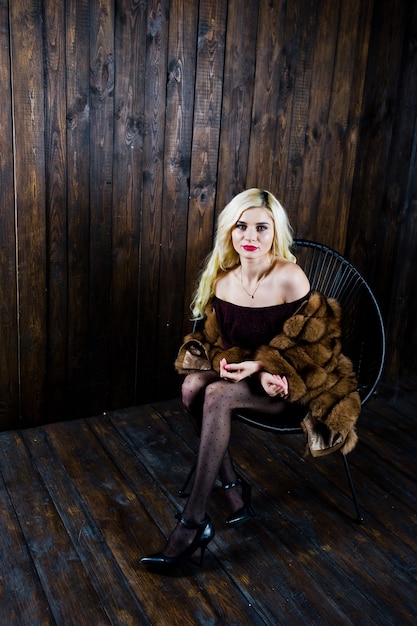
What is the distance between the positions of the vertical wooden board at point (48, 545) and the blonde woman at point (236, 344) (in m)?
0.22

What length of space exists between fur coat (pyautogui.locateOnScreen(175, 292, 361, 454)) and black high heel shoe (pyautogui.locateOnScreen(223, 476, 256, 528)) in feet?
1.28

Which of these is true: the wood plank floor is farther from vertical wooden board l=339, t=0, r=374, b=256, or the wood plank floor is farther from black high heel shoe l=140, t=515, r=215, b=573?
vertical wooden board l=339, t=0, r=374, b=256

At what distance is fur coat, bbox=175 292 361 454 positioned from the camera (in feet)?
6.03

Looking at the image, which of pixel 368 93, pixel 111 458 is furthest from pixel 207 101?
pixel 111 458

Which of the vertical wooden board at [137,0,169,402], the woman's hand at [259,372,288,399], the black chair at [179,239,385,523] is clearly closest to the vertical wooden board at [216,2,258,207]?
the vertical wooden board at [137,0,169,402]

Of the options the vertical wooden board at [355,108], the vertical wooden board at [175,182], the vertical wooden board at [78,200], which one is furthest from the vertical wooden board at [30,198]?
the vertical wooden board at [355,108]

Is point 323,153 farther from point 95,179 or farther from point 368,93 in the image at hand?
point 95,179

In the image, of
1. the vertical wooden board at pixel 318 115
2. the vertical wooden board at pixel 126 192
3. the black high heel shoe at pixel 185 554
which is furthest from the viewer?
the vertical wooden board at pixel 318 115

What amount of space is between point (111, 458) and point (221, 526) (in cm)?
59

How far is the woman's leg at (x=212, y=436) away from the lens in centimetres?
175

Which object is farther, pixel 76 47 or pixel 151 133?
pixel 151 133

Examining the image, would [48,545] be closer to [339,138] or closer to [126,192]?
[126,192]

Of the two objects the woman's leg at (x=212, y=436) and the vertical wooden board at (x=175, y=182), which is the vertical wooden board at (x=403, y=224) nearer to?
the vertical wooden board at (x=175, y=182)

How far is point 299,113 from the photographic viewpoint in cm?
284
